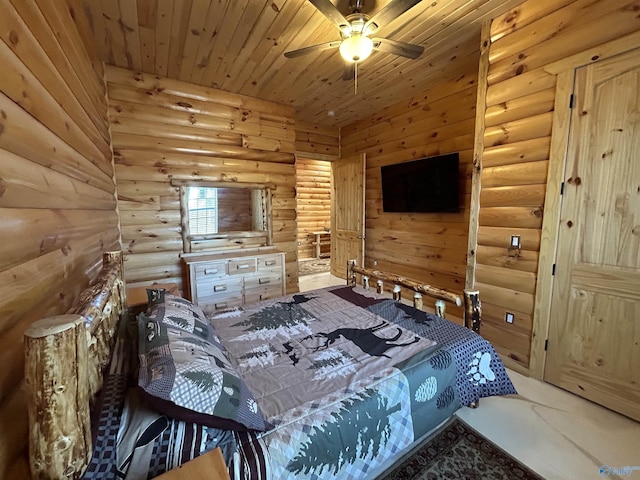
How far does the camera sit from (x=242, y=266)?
341 cm

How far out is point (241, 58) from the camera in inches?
111

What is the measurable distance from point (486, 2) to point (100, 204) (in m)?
3.42

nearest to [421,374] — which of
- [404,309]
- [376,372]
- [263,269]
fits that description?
[376,372]

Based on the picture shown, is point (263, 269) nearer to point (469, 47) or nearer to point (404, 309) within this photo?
point (404, 309)

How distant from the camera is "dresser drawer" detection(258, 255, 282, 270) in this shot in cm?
354

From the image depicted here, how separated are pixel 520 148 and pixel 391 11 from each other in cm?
150

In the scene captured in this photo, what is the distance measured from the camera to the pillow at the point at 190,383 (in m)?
0.89

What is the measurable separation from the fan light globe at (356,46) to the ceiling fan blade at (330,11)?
0.32ft

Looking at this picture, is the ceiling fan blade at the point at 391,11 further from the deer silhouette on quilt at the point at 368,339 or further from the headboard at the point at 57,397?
the headboard at the point at 57,397

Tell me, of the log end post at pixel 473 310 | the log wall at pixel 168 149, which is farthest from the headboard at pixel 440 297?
the log wall at pixel 168 149

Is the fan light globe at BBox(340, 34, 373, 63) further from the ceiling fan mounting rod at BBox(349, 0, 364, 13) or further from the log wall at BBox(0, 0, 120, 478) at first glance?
the log wall at BBox(0, 0, 120, 478)

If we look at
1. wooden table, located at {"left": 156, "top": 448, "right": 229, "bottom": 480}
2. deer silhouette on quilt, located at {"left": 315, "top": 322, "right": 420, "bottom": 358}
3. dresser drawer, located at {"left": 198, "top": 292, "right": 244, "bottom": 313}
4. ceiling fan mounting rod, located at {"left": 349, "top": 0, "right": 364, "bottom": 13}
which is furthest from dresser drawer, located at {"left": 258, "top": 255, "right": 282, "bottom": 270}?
wooden table, located at {"left": 156, "top": 448, "right": 229, "bottom": 480}

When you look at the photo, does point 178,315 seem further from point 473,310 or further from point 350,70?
point 350,70

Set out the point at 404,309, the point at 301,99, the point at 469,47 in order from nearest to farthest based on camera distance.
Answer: the point at 404,309, the point at 469,47, the point at 301,99
